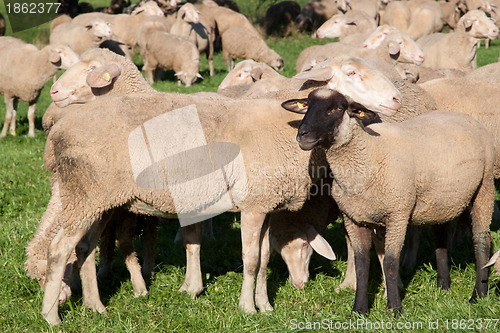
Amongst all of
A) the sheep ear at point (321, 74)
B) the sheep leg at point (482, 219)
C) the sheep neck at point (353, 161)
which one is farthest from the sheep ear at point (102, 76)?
the sheep leg at point (482, 219)

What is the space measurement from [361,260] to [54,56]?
732cm

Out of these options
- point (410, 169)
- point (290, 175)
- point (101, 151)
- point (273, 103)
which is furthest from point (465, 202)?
point (101, 151)

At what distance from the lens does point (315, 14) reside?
74.6 ft

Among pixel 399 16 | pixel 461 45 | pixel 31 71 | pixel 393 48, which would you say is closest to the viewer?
pixel 393 48

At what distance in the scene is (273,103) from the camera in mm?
4523

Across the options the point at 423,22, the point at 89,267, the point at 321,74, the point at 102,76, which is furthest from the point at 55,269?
the point at 423,22

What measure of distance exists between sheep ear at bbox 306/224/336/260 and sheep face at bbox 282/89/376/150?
50.3 inches

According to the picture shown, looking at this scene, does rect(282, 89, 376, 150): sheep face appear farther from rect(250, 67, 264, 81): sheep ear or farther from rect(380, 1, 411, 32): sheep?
rect(380, 1, 411, 32): sheep

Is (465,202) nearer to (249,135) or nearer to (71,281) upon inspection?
(249,135)

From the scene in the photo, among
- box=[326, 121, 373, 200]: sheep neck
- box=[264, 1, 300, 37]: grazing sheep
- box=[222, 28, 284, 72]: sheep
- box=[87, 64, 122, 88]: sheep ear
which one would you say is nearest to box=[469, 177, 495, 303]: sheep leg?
box=[326, 121, 373, 200]: sheep neck

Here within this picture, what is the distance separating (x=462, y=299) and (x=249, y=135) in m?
2.05

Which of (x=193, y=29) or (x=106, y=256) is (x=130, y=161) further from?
(x=193, y=29)

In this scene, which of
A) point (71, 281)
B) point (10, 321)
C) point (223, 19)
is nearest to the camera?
point (10, 321)

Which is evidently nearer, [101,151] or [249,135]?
[101,151]
